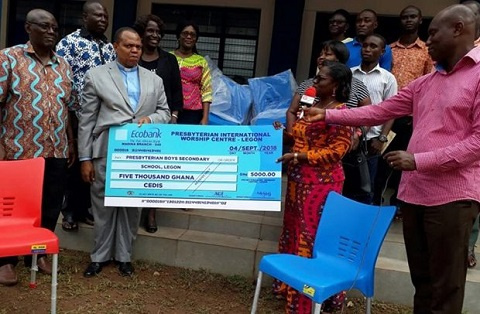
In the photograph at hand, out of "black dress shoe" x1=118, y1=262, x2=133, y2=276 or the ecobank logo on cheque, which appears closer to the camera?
the ecobank logo on cheque

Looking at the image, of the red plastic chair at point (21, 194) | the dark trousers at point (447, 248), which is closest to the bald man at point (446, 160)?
the dark trousers at point (447, 248)

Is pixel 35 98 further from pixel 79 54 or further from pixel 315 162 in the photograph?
pixel 315 162

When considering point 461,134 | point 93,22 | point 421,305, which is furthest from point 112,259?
point 461,134

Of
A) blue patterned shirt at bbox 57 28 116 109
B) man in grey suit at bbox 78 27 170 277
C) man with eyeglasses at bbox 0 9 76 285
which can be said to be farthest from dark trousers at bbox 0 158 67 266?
blue patterned shirt at bbox 57 28 116 109

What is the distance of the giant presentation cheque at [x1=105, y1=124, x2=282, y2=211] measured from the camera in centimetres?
336

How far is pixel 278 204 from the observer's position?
3338 millimetres

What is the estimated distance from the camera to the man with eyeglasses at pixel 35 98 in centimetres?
322

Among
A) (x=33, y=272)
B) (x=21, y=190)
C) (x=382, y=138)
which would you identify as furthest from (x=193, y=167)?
(x=382, y=138)

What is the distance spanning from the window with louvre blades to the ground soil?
4.54m

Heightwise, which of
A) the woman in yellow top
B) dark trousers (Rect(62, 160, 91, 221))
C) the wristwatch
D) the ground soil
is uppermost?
the woman in yellow top

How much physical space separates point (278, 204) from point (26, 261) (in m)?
2.09

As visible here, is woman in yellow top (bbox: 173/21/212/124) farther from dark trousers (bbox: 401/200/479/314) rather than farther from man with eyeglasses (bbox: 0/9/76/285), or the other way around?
dark trousers (bbox: 401/200/479/314)

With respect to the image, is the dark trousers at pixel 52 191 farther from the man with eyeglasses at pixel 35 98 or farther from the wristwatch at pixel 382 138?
the wristwatch at pixel 382 138

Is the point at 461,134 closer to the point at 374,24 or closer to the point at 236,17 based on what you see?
the point at 374,24
